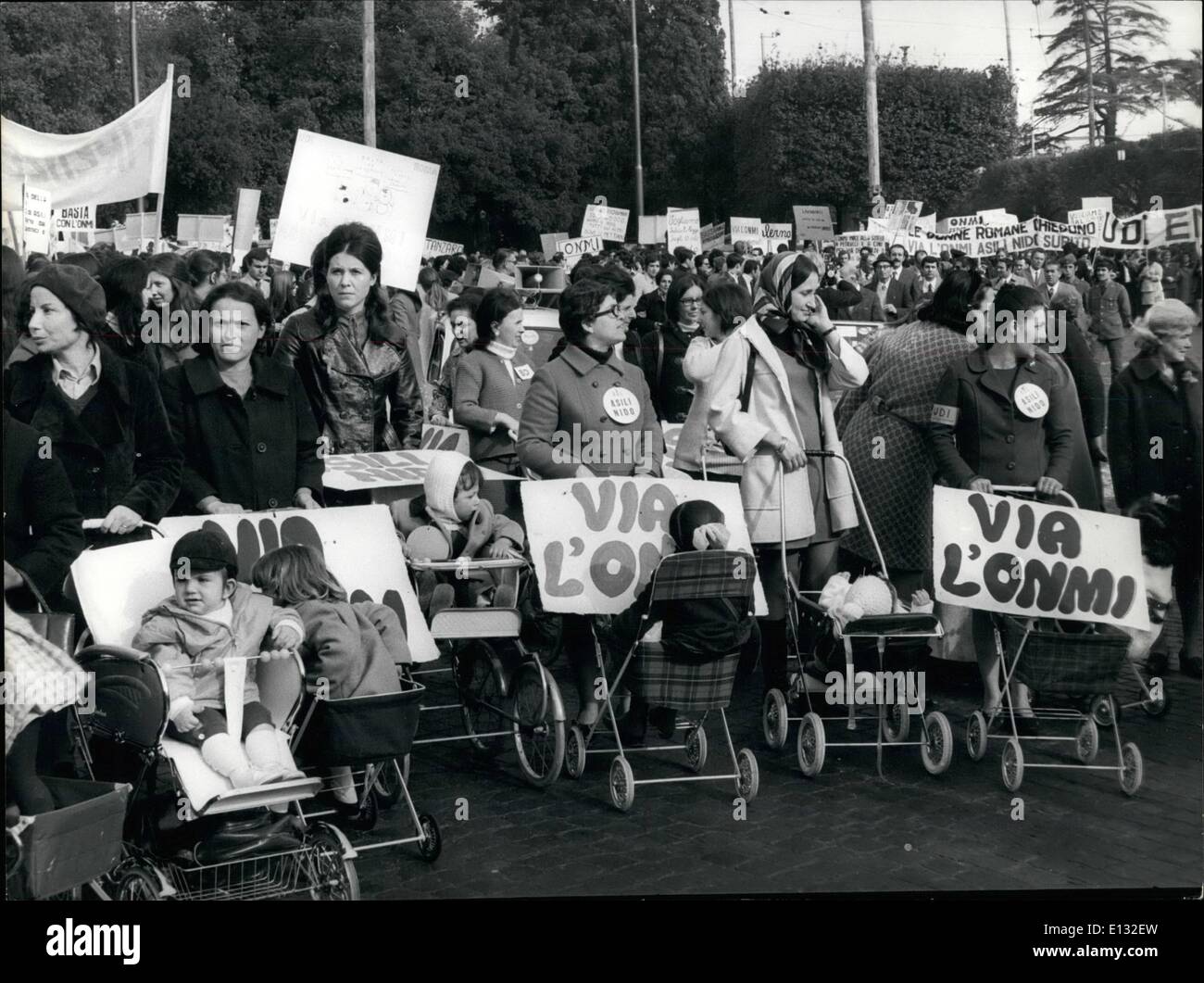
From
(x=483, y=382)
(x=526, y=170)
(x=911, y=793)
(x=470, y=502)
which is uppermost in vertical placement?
(x=526, y=170)

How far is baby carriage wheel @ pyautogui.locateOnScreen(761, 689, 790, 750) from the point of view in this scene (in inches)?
264

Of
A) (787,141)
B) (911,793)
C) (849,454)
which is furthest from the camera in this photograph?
(787,141)

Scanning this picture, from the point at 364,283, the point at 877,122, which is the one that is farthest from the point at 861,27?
the point at 877,122

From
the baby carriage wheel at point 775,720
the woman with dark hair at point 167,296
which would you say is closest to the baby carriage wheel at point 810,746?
the baby carriage wheel at point 775,720

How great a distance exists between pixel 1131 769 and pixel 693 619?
1.94 meters

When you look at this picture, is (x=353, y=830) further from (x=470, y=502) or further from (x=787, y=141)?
(x=787, y=141)

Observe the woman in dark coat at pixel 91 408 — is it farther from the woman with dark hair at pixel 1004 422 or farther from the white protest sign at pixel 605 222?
the white protest sign at pixel 605 222

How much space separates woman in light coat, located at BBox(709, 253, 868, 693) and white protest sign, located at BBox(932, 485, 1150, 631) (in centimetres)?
72

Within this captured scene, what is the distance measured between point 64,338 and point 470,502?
85.1 inches

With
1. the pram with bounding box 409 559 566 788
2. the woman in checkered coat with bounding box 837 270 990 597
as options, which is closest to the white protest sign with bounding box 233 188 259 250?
the pram with bounding box 409 559 566 788

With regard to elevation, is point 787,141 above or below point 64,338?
above

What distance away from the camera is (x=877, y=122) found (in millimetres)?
9469

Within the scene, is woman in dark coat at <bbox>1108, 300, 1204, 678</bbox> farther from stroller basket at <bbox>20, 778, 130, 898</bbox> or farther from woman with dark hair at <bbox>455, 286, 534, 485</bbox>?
stroller basket at <bbox>20, 778, 130, 898</bbox>

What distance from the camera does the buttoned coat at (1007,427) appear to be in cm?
680
